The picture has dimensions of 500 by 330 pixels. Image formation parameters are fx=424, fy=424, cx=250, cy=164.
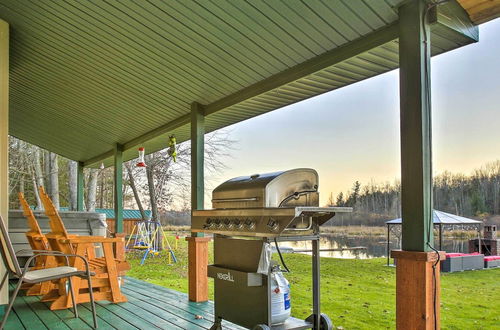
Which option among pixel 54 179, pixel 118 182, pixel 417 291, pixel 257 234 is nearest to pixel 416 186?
pixel 417 291

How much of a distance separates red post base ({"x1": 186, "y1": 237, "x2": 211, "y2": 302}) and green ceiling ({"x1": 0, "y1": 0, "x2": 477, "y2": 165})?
148 cm

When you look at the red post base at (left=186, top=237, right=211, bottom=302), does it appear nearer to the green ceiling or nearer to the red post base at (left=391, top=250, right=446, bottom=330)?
the green ceiling

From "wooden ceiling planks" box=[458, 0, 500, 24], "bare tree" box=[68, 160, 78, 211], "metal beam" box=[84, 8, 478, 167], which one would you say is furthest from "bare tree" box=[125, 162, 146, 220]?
"wooden ceiling planks" box=[458, 0, 500, 24]

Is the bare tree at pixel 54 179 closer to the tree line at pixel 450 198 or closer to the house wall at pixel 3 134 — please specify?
the house wall at pixel 3 134

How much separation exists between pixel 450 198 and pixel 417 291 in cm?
176

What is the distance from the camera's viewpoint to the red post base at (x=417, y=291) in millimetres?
2406

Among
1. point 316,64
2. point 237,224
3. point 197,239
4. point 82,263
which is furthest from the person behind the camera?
point 197,239

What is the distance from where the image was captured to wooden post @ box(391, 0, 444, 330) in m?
2.43

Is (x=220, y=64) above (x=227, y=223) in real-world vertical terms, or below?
above

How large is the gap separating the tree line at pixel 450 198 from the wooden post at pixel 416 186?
1217 mm

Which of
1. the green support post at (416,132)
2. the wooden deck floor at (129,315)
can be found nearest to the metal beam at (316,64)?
the green support post at (416,132)

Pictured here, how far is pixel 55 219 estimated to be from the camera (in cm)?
423

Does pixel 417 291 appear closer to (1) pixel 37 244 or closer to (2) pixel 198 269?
(2) pixel 198 269

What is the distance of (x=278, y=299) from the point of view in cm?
287
